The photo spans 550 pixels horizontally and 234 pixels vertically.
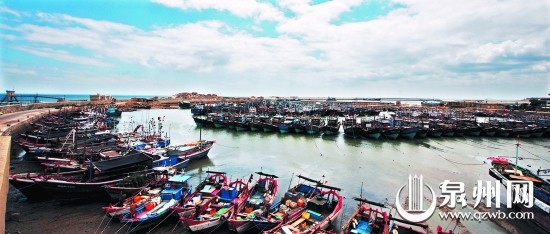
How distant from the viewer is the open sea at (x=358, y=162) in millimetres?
16120

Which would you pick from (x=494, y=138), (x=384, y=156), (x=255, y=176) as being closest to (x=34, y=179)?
(x=255, y=176)

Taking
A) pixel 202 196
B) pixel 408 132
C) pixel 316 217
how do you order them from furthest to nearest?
pixel 408 132 < pixel 202 196 < pixel 316 217

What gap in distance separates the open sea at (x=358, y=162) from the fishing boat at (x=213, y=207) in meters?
0.73

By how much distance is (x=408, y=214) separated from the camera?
51.5 ft

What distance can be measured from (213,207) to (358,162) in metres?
18.3

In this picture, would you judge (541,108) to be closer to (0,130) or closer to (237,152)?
(237,152)

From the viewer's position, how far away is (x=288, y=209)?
1489 centimetres

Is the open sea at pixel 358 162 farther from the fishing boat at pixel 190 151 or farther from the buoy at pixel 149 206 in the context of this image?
the buoy at pixel 149 206

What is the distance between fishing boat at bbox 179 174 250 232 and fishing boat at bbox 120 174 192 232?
1.04m

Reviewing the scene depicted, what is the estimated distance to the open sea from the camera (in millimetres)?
16120
